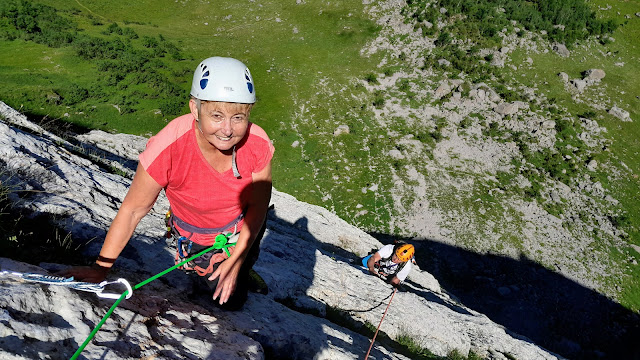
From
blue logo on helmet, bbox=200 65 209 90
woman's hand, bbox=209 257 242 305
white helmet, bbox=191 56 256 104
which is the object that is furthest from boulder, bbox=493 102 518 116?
blue logo on helmet, bbox=200 65 209 90

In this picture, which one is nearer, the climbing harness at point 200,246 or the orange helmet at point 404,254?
the climbing harness at point 200,246

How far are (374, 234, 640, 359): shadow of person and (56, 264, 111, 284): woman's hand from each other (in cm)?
1682

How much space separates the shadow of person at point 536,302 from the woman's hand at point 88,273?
16.8 m

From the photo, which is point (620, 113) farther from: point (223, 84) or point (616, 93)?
point (223, 84)

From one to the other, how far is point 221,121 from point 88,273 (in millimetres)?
1921

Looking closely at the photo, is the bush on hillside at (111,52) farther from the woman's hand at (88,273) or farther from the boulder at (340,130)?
the woman's hand at (88,273)

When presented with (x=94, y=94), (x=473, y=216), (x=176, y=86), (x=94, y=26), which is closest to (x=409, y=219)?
(x=473, y=216)

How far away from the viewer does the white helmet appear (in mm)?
3117

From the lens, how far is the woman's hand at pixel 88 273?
3.22 m

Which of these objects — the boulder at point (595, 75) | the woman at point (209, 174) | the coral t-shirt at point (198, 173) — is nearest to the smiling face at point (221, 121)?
the woman at point (209, 174)

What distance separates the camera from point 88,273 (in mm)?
3277

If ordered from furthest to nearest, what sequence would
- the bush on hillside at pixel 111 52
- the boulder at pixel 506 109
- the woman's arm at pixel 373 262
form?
the boulder at pixel 506 109 → the bush on hillside at pixel 111 52 → the woman's arm at pixel 373 262

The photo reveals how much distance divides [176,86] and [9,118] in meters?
22.8

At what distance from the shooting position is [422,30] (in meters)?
38.9
